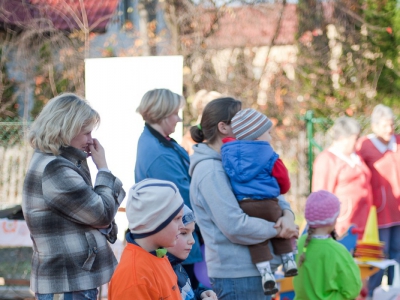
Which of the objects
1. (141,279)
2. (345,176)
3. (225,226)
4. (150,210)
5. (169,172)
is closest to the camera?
(141,279)

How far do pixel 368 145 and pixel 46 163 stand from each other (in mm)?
4339

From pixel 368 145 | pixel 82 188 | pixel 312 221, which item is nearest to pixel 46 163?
pixel 82 188

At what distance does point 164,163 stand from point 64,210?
1.11m

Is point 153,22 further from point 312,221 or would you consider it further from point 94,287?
point 94,287

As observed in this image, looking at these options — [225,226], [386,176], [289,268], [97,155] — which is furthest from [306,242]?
[386,176]

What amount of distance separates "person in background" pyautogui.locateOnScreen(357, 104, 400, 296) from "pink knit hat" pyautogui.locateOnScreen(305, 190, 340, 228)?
2.58 meters

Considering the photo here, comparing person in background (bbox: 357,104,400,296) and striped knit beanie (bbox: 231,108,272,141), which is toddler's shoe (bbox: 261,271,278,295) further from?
person in background (bbox: 357,104,400,296)

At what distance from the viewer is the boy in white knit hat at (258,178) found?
329 cm

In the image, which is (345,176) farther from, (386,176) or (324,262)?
(324,262)

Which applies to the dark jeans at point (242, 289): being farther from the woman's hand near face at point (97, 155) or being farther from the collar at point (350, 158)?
the collar at point (350, 158)

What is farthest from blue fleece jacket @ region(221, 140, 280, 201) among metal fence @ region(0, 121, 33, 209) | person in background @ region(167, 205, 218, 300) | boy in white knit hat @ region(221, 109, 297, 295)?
metal fence @ region(0, 121, 33, 209)

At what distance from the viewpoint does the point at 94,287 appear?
10.4 feet

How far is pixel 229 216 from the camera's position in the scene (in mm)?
3262

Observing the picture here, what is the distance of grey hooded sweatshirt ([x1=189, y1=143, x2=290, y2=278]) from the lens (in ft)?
10.7
